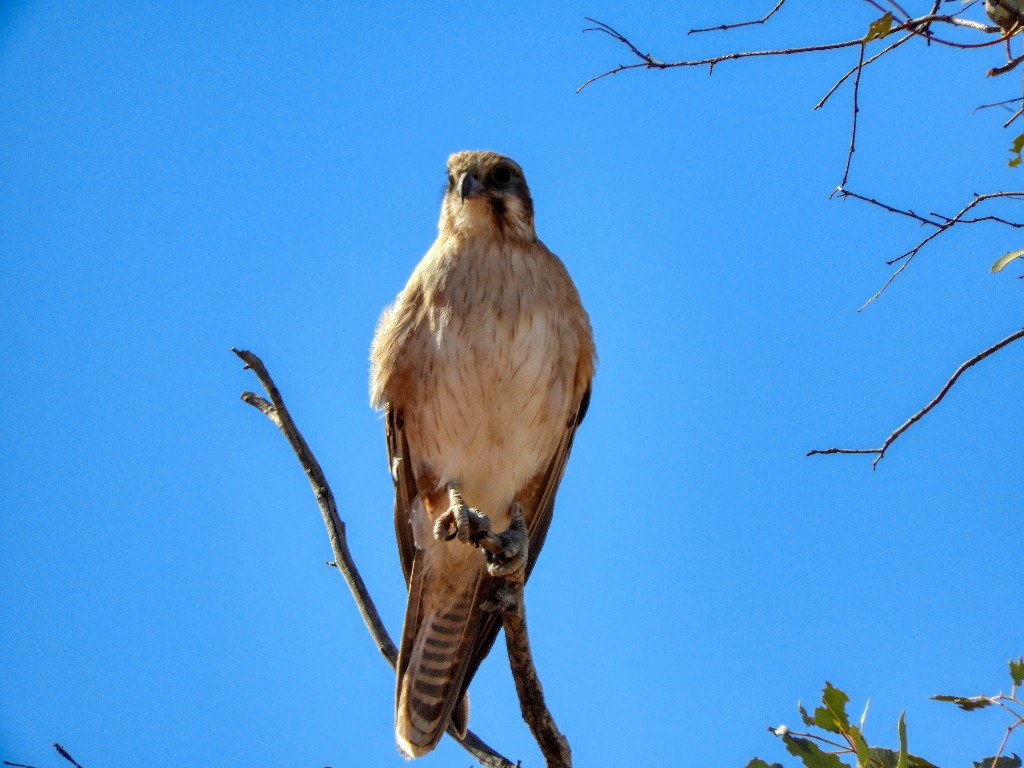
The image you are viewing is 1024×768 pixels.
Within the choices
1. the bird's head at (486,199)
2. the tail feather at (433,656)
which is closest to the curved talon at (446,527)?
the tail feather at (433,656)

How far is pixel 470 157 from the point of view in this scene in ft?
14.9

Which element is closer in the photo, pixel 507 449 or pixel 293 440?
pixel 293 440

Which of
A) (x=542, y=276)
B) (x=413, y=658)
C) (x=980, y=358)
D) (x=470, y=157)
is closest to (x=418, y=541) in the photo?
(x=413, y=658)

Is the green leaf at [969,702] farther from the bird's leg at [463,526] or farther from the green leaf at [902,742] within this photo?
the bird's leg at [463,526]

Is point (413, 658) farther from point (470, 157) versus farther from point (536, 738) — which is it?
point (470, 157)

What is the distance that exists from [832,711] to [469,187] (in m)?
2.84

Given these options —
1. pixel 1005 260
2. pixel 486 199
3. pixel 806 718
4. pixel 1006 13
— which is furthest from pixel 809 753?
pixel 486 199

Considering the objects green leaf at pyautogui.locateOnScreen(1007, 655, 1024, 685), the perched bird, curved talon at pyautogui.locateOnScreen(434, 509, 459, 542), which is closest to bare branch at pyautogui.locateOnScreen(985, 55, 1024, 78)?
the perched bird

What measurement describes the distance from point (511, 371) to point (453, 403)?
0.90ft

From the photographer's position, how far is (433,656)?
3906 millimetres

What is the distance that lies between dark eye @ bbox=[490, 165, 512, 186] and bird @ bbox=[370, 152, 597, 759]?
225mm

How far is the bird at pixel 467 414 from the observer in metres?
3.85

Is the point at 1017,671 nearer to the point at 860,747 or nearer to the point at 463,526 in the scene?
the point at 860,747

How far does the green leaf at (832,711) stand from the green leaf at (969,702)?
10.5 inches
